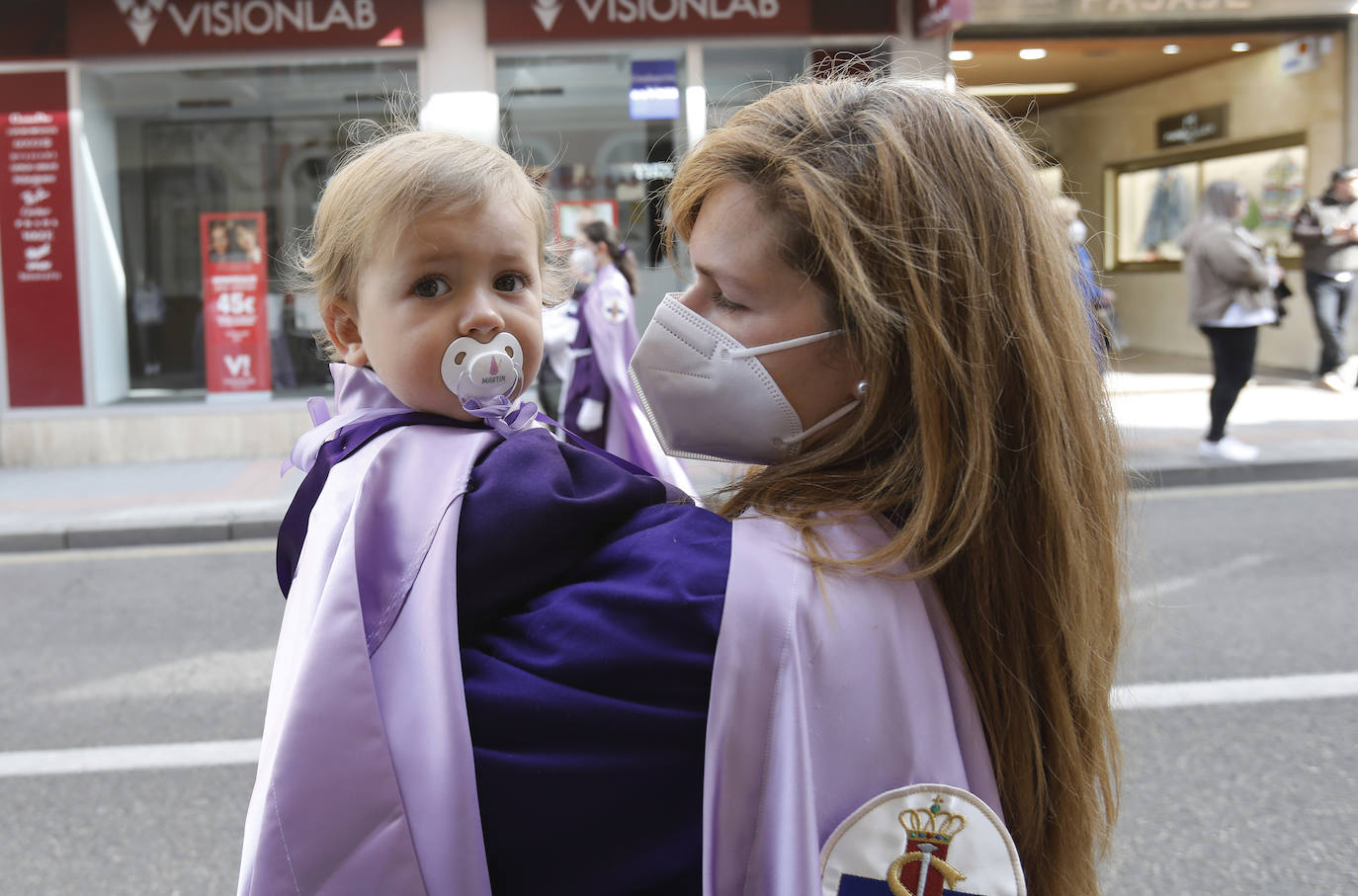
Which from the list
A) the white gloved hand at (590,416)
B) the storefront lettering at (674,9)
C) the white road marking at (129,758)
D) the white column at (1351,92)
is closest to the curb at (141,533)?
the white gloved hand at (590,416)

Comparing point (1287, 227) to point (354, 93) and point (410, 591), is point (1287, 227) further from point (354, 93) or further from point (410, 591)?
point (410, 591)

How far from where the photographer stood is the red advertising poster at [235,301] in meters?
11.8

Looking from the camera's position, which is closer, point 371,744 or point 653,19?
point 371,744

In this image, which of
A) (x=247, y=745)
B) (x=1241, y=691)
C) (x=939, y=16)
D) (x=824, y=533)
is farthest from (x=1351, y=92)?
(x=824, y=533)

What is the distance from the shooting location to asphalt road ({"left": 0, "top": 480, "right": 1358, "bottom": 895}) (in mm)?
3641

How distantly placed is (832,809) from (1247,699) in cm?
417

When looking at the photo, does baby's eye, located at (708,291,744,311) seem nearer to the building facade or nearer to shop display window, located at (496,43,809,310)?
the building facade

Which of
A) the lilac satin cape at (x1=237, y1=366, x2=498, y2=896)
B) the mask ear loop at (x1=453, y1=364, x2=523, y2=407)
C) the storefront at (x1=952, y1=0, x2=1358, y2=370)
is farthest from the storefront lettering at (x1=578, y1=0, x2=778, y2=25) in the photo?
the lilac satin cape at (x1=237, y1=366, x2=498, y2=896)

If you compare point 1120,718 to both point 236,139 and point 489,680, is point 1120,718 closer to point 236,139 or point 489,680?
point 489,680

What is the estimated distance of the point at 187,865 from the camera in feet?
12.0

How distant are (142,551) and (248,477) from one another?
87.7 inches

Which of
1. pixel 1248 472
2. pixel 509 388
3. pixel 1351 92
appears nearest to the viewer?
pixel 509 388

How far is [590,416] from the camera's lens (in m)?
7.00

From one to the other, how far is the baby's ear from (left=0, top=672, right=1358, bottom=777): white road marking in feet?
10.3
